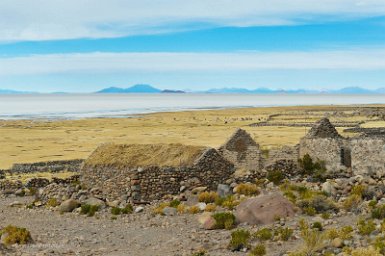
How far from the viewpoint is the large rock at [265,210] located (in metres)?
20.5

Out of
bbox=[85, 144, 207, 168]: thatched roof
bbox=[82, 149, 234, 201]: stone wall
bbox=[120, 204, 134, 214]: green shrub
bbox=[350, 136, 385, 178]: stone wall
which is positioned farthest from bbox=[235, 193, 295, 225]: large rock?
bbox=[350, 136, 385, 178]: stone wall

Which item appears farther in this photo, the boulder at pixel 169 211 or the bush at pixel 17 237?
the boulder at pixel 169 211

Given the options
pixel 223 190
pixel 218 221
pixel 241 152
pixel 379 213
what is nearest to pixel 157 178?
pixel 223 190

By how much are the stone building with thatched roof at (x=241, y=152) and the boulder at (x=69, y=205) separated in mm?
8642

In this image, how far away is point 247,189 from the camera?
1016 inches

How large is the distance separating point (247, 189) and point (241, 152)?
18.8 feet

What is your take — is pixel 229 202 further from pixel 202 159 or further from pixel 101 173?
pixel 101 173

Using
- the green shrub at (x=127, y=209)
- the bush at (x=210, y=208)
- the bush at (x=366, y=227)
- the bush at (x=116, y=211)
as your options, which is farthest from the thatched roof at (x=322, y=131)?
the bush at (x=366, y=227)

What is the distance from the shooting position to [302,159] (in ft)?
97.9

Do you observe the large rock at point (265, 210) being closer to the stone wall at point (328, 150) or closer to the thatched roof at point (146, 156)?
the thatched roof at point (146, 156)

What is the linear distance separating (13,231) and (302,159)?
50.2 feet

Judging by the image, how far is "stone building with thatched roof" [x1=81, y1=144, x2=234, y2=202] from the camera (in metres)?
26.8

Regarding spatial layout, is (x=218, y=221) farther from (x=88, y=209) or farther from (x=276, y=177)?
(x=276, y=177)

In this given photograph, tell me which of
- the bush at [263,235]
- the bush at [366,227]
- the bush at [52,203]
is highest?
the bush at [366,227]
